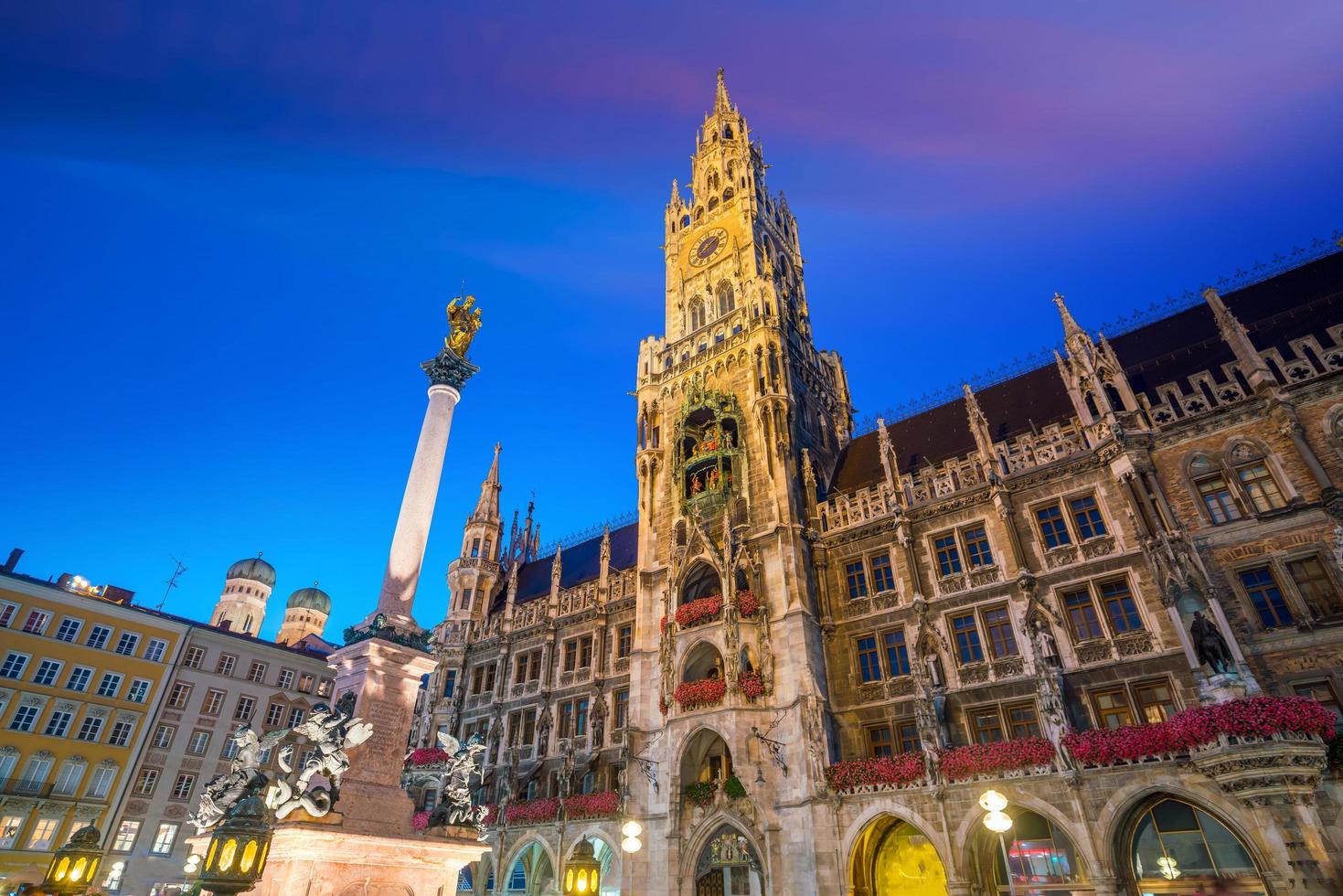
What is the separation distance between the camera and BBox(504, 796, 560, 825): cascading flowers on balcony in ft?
108

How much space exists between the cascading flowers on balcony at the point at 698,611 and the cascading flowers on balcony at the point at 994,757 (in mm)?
10633

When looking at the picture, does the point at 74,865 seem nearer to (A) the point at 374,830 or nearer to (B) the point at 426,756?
(A) the point at 374,830

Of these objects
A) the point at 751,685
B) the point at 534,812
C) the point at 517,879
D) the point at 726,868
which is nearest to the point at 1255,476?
the point at 751,685

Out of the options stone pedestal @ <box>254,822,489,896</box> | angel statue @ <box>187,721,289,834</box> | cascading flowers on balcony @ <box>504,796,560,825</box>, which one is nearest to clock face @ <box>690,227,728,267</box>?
A: cascading flowers on balcony @ <box>504,796,560,825</box>

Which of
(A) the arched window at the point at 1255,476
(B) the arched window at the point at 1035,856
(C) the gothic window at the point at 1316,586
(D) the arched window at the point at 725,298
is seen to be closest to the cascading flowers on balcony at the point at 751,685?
(B) the arched window at the point at 1035,856

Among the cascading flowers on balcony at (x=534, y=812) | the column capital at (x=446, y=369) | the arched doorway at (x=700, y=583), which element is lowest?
the cascading flowers on balcony at (x=534, y=812)

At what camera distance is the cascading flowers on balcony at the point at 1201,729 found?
683 inches

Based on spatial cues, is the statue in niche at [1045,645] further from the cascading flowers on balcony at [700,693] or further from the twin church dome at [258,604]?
the twin church dome at [258,604]

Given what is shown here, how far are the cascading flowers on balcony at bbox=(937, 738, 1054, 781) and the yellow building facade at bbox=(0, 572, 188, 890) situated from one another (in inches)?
1645

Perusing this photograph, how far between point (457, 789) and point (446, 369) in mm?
13153

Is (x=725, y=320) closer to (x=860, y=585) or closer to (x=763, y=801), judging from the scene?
(x=860, y=585)

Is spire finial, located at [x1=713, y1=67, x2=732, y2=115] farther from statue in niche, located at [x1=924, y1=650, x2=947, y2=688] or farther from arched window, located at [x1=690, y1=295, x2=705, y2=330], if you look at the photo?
statue in niche, located at [x1=924, y1=650, x2=947, y2=688]

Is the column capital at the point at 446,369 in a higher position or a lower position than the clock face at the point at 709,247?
lower

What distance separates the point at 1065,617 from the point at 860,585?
804 centimetres
